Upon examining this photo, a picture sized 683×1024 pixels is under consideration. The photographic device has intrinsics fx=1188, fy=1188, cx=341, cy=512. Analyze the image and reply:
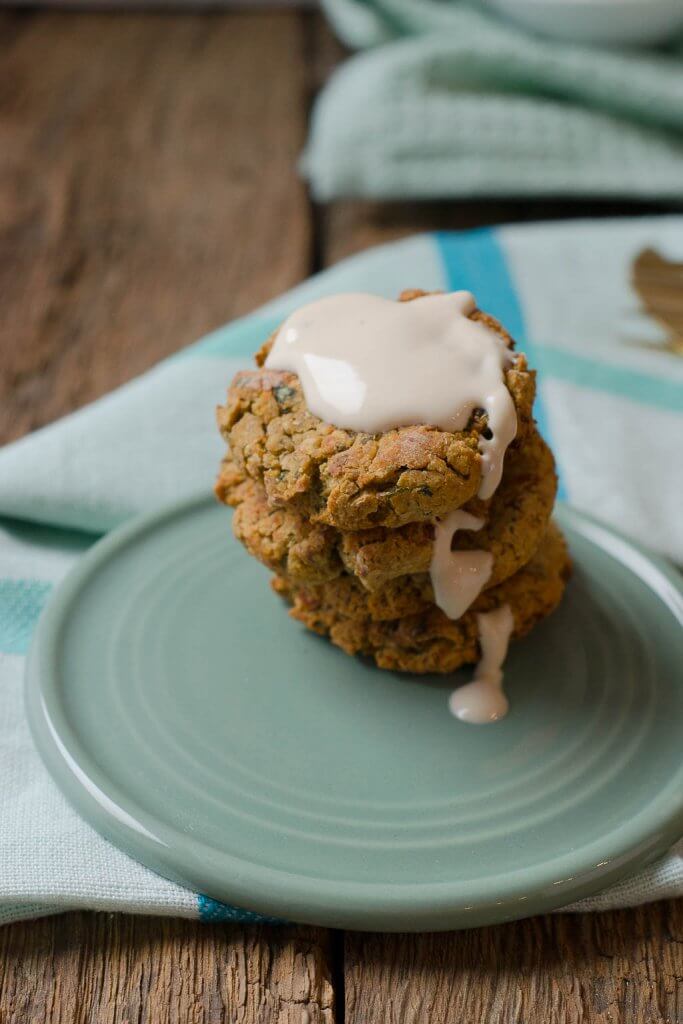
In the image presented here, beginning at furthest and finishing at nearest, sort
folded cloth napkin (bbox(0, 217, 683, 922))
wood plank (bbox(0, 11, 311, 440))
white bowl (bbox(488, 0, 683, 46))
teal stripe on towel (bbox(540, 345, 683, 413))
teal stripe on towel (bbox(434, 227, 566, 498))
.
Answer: white bowl (bbox(488, 0, 683, 46)) → wood plank (bbox(0, 11, 311, 440)) → teal stripe on towel (bbox(434, 227, 566, 498)) → teal stripe on towel (bbox(540, 345, 683, 413)) → folded cloth napkin (bbox(0, 217, 683, 922))

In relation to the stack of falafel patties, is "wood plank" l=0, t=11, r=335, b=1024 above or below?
below

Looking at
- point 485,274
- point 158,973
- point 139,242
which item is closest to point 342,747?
point 158,973

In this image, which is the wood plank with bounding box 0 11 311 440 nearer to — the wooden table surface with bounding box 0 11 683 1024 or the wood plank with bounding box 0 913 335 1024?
the wooden table surface with bounding box 0 11 683 1024

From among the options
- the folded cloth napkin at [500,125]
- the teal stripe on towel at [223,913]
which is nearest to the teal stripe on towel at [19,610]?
the teal stripe on towel at [223,913]

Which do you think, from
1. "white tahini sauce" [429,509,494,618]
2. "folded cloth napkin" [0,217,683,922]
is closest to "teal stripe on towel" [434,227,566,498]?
"folded cloth napkin" [0,217,683,922]

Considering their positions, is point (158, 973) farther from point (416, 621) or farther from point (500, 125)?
point (500, 125)

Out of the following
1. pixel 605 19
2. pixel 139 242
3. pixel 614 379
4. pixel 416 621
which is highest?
pixel 605 19

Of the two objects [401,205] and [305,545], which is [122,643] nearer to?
[305,545]

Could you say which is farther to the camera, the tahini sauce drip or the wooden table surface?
the tahini sauce drip

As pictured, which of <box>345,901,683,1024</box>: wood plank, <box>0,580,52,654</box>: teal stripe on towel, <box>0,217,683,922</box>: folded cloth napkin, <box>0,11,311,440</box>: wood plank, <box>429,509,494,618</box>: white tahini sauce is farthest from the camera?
<box>0,11,311,440</box>: wood plank
